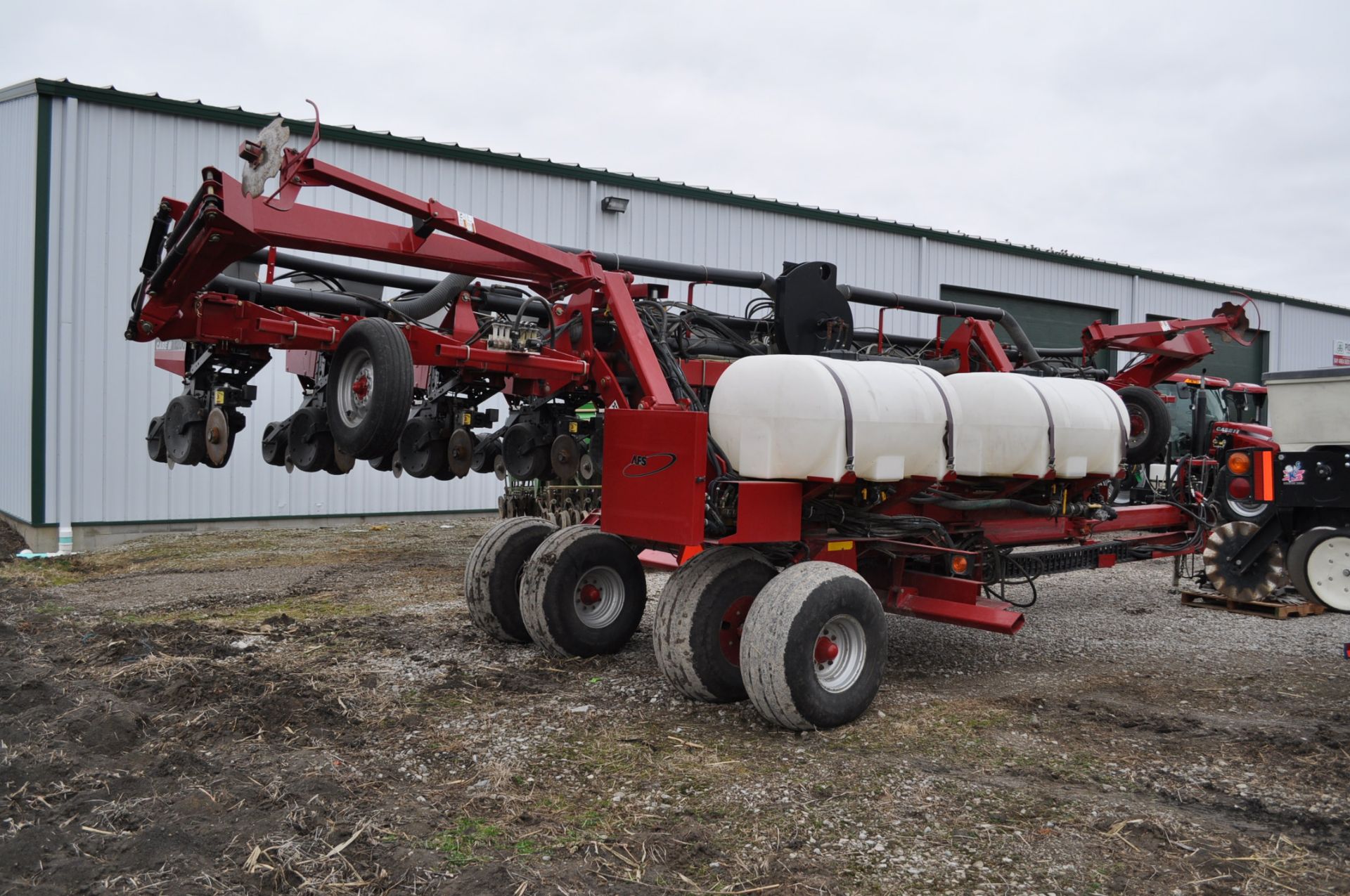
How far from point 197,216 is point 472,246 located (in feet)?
5.21

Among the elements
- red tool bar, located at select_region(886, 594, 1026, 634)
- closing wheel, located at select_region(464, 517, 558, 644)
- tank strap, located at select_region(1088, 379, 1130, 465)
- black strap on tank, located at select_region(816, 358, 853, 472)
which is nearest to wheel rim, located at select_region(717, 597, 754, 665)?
black strap on tank, located at select_region(816, 358, 853, 472)

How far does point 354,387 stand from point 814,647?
2.82 meters

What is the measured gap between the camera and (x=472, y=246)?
6141 mm

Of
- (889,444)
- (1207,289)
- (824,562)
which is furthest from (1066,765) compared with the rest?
(1207,289)

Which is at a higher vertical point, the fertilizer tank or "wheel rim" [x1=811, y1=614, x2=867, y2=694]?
the fertilizer tank

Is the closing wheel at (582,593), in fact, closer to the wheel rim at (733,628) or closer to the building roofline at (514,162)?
the wheel rim at (733,628)

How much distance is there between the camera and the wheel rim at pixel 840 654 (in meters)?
5.20

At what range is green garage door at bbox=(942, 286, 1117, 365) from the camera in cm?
Answer: 2033

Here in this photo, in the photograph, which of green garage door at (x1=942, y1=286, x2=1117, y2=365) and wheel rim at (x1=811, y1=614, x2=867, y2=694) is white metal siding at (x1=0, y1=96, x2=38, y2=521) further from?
green garage door at (x1=942, y1=286, x2=1117, y2=365)

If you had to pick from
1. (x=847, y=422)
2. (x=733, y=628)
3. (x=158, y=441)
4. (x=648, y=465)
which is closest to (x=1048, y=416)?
(x=847, y=422)

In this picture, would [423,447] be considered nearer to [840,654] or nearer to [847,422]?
[847,422]

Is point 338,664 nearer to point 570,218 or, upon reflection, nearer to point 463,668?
point 463,668

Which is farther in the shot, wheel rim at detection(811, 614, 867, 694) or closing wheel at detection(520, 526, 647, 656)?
closing wheel at detection(520, 526, 647, 656)

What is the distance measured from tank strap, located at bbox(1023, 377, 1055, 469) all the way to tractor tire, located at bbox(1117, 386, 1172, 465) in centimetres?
→ 279
